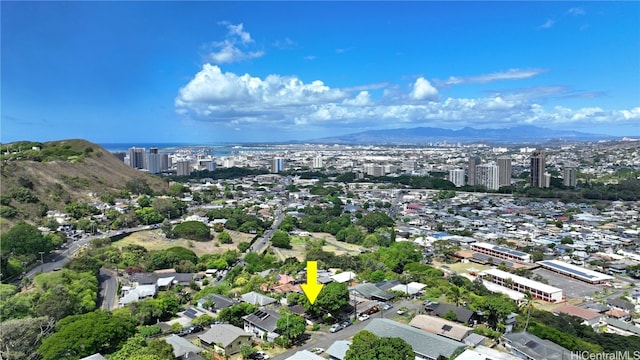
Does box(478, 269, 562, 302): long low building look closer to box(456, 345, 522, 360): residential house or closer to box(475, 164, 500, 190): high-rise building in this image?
box(456, 345, 522, 360): residential house

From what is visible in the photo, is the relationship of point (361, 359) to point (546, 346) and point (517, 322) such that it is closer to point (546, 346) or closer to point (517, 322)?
point (546, 346)

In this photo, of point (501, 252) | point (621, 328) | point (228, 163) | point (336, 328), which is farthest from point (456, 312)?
point (228, 163)

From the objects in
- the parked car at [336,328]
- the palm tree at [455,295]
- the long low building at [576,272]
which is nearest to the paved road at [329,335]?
the parked car at [336,328]

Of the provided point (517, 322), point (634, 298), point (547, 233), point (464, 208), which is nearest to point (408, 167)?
point (464, 208)

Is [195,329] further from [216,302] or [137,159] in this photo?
[137,159]

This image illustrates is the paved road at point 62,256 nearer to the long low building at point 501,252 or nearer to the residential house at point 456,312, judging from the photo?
the residential house at point 456,312
